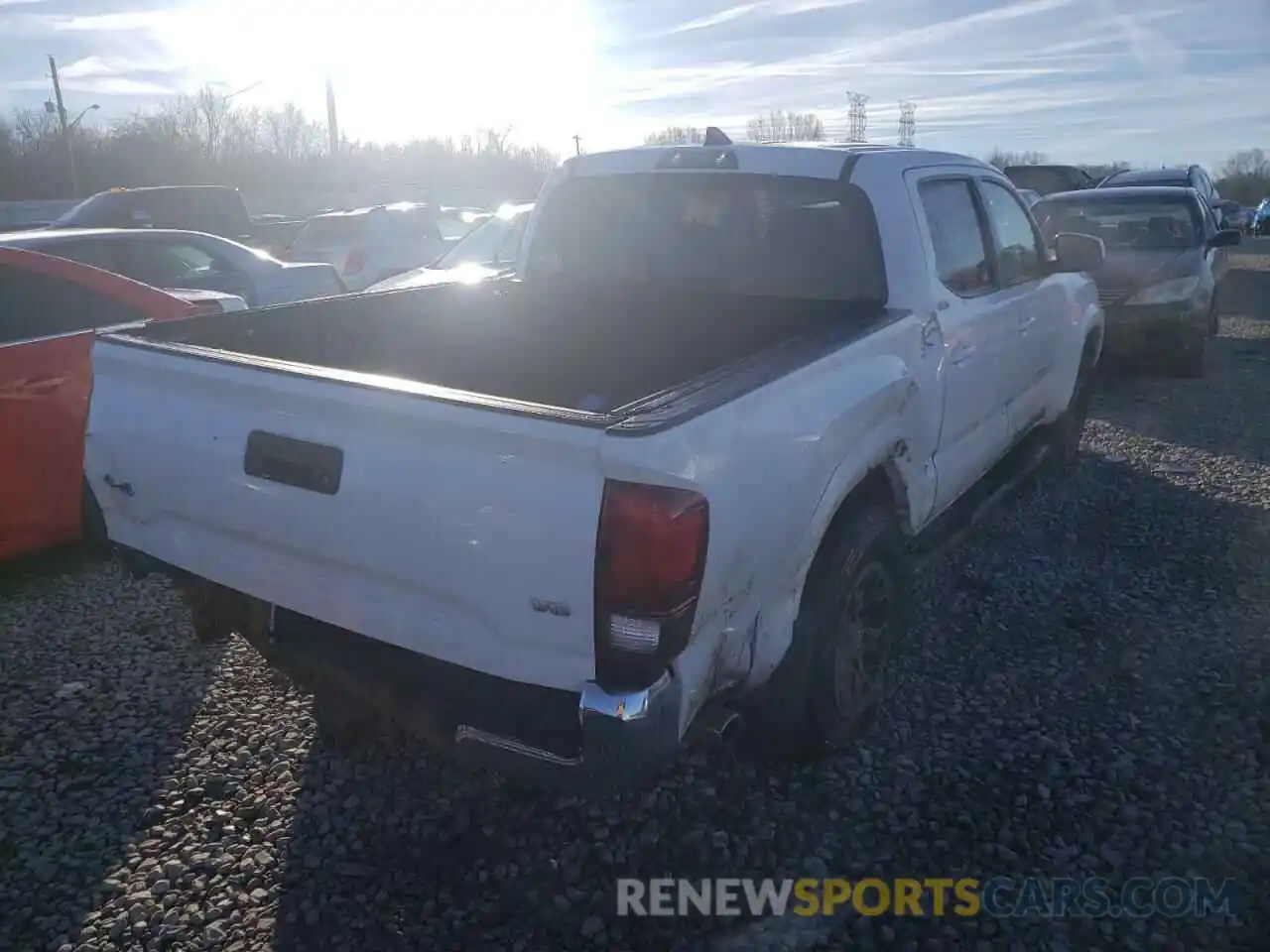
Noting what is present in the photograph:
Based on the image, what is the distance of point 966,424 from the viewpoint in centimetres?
434

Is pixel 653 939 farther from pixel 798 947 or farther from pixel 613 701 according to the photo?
pixel 613 701

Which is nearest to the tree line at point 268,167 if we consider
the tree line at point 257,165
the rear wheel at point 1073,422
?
the tree line at point 257,165

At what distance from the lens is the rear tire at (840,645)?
3094 millimetres

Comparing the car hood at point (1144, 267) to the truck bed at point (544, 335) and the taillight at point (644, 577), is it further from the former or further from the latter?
the taillight at point (644, 577)

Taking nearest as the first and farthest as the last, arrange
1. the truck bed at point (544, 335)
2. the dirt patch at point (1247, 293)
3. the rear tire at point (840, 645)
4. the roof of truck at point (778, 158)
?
the rear tire at point (840, 645) < the truck bed at point (544, 335) < the roof of truck at point (778, 158) < the dirt patch at point (1247, 293)

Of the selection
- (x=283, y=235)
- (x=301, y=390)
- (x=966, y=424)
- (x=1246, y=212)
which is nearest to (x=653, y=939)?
(x=301, y=390)

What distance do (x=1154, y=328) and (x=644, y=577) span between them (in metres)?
8.87

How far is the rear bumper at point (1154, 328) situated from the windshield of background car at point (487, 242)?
5.59 meters

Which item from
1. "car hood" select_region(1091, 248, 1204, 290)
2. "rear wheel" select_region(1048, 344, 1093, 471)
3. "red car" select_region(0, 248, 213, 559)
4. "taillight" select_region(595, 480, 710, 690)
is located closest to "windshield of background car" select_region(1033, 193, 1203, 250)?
"car hood" select_region(1091, 248, 1204, 290)

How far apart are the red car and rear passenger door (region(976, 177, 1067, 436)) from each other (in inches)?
161

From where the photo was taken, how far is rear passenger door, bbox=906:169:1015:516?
13.3 feet

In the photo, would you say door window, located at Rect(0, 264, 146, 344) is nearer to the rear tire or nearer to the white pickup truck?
the white pickup truck

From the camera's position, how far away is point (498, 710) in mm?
2482

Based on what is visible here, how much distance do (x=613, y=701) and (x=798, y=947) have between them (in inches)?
38.2
